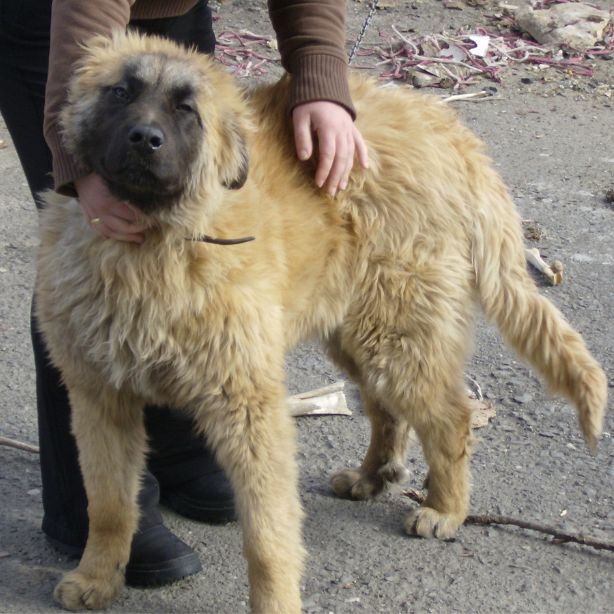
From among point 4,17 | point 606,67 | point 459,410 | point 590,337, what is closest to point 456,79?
point 606,67

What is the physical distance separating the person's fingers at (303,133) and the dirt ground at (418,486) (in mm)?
1357

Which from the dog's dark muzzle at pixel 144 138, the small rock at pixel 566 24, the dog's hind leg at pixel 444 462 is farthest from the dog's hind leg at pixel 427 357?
the small rock at pixel 566 24

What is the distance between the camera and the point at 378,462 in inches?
155

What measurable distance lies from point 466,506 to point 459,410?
0.36 meters

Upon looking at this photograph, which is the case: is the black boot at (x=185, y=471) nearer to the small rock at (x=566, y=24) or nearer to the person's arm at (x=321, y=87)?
the person's arm at (x=321, y=87)

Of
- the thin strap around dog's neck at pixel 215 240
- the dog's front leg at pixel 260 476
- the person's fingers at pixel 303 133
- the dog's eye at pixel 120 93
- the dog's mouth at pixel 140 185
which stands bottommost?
the dog's front leg at pixel 260 476

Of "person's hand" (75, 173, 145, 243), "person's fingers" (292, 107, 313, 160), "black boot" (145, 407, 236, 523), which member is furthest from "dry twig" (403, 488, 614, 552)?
"person's hand" (75, 173, 145, 243)

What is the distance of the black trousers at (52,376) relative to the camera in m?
3.05

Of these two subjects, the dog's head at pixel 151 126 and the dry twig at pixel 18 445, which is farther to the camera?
the dry twig at pixel 18 445

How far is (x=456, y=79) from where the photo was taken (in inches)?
315

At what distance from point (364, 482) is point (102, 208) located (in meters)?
1.61

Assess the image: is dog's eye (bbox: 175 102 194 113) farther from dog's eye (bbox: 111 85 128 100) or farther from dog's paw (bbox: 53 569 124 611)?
dog's paw (bbox: 53 569 124 611)

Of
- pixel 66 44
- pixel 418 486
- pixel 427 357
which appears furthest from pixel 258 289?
pixel 418 486

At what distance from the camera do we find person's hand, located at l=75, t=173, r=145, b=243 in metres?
2.85
